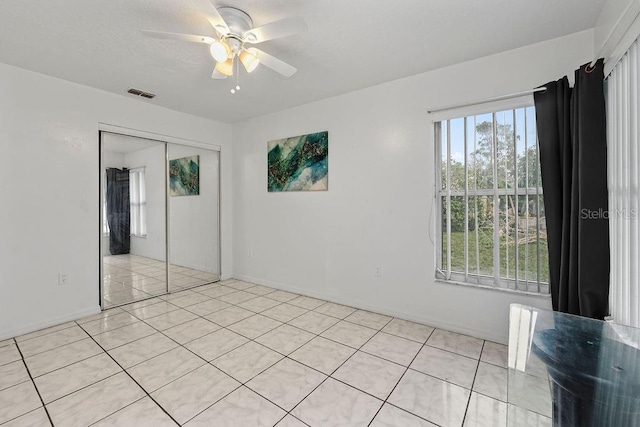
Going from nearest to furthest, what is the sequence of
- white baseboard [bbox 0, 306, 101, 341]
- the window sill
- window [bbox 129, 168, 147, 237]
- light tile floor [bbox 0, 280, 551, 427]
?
light tile floor [bbox 0, 280, 551, 427] < the window sill < white baseboard [bbox 0, 306, 101, 341] < window [bbox 129, 168, 147, 237]

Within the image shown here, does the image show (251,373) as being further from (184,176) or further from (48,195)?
(184,176)

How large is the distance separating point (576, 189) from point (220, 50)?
8.52 ft

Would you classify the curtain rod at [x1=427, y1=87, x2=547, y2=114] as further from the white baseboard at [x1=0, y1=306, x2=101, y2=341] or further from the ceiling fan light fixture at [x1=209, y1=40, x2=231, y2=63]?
the white baseboard at [x1=0, y1=306, x2=101, y2=341]

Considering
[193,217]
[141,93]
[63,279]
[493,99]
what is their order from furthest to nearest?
[193,217] → [141,93] → [63,279] → [493,99]

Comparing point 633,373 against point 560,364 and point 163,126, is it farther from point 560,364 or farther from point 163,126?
point 163,126

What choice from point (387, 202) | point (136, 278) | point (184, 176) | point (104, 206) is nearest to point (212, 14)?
point (387, 202)

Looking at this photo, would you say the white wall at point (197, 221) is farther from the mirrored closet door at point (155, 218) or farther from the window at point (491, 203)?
the window at point (491, 203)

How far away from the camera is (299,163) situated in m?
3.77

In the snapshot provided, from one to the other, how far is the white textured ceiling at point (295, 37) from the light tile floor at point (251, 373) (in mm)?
2336

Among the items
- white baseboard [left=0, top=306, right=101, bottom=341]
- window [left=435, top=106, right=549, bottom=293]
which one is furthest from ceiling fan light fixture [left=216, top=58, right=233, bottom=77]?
white baseboard [left=0, top=306, right=101, bottom=341]

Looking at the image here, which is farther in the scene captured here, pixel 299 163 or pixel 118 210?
pixel 299 163

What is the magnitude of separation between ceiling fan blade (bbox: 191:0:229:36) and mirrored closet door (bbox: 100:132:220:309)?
237 cm

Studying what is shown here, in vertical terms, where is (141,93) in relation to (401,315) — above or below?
above

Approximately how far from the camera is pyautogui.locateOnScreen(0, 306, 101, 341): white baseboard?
256 centimetres
